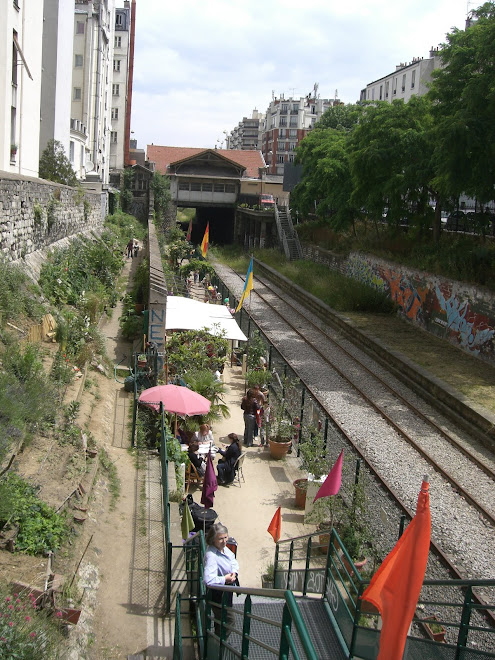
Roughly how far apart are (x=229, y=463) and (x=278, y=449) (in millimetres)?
2010

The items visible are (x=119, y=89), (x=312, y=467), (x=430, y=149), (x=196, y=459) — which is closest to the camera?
(x=312, y=467)

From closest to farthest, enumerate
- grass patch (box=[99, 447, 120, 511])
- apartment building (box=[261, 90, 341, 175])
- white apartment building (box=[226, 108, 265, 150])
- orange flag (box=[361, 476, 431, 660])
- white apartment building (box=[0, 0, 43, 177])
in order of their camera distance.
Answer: orange flag (box=[361, 476, 431, 660])
grass patch (box=[99, 447, 120, 511])
white apartment building (box=[0, 0, 43, 177])
apartment building (box=[261, 90, 341, 175])
white apartment building (box=[226, 108, 265, 150])

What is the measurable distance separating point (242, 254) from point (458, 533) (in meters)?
44.5

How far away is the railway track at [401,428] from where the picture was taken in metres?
11.3

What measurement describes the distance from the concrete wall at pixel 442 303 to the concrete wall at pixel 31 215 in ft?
42.1

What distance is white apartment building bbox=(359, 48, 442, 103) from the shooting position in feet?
193

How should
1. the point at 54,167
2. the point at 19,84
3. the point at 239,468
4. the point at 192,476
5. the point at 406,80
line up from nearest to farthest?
1. the point at 192,476
2. the point at 239,468
3. the point at 19,84
4. the point at 54,167
5. the point at 406,80

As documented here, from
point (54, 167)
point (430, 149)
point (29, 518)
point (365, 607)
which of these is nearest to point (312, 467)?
point (365, 607)

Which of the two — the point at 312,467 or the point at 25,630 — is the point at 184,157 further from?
the point at 25,630

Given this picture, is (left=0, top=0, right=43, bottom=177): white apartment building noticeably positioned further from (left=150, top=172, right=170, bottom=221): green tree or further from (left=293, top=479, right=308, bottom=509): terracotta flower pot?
(left=150, top=172, right=170, bottom=221): green tree

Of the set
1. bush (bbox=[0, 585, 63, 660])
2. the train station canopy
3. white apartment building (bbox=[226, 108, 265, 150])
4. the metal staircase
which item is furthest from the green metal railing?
white apartment building (bbox=[226, 108, 265, 150])

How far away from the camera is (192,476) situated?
10891 mm

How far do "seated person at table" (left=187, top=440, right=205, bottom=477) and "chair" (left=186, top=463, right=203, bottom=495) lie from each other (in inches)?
3.2

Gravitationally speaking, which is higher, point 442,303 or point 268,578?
point 442,303
